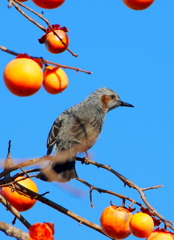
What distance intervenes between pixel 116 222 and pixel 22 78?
120 cm

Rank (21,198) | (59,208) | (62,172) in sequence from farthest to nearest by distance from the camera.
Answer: (62,172), (21,198), (59,208)

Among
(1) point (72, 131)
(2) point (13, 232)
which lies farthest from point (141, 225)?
(1) point (72, 131)

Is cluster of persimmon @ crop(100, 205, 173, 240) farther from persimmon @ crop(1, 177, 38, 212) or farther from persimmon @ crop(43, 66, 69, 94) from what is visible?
persimmon @ crop(43, 66, 69, 94)

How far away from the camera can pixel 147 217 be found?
130 inches

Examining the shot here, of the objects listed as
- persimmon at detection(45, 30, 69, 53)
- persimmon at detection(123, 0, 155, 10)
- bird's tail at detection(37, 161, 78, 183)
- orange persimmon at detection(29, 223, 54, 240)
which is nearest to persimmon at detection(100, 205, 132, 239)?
orange persimmon at detection(29, 223, 54, 240)

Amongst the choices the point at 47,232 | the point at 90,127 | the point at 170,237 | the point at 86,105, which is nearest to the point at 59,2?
the point at 47,232

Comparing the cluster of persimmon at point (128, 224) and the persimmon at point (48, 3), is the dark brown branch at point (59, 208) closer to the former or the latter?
the cluster of persimmon at point (128, 224)

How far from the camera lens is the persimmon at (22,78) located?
9.89 ft

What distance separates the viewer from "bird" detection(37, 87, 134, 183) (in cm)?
569

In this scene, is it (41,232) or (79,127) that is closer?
(41,232)

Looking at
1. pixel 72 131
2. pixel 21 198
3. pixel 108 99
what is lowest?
pixel 21 198

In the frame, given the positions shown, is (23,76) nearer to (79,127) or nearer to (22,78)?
(22,78)

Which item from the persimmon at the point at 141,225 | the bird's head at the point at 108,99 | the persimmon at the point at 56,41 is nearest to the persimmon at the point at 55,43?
the persimmon at the point at 56,41

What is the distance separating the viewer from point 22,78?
3.02 meters
